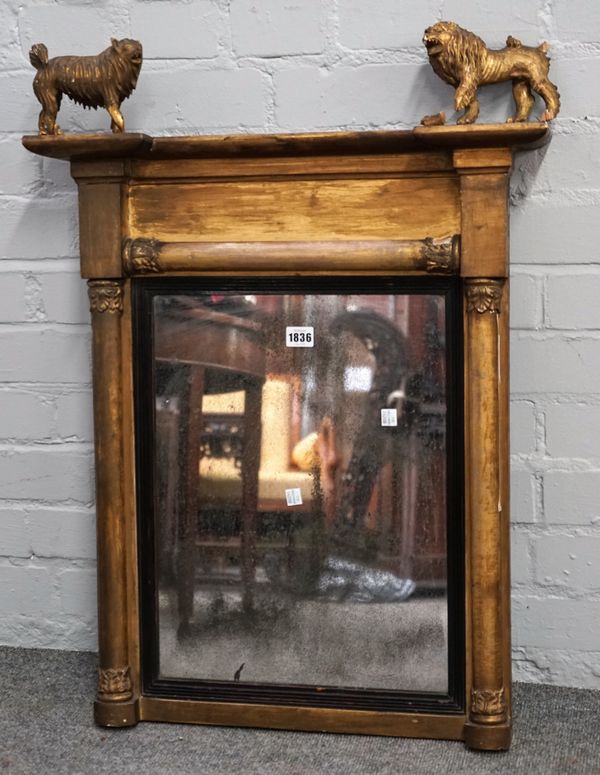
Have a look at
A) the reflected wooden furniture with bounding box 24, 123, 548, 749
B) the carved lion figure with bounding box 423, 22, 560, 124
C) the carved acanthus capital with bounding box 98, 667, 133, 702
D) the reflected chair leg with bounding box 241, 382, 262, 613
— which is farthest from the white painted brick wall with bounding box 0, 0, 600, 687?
the reflected chair leg with bounding box 241, 382, 262, 613

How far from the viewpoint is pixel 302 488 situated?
2076mm

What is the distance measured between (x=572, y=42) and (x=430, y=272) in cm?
52

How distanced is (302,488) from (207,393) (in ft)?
0.80

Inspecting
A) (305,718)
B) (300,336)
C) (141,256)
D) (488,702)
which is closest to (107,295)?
(141,256)

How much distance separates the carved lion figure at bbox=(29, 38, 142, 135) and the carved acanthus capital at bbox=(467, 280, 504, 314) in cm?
68

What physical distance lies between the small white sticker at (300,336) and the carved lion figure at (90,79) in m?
0.47

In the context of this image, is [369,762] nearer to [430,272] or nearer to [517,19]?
[430,272]

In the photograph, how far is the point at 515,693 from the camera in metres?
2.18

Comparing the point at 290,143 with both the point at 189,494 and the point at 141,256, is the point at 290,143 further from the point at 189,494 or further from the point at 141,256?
the point at 189,494

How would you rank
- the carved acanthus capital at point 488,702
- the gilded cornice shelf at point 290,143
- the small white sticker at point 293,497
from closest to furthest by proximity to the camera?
the gilded cornice shelf at point 290,143, the carved acanthus capital at point 488,702, the small white sticker at point 293,497

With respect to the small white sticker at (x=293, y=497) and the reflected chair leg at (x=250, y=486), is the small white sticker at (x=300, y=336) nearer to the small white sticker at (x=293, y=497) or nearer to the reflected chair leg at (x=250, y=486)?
the reflected chair leg at (x=250, y=486)

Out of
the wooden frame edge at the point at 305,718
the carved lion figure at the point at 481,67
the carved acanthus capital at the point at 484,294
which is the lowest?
the wooden frame edge at the point at 305,718

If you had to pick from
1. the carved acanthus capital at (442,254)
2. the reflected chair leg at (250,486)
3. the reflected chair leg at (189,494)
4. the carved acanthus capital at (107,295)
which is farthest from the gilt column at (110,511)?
the carved acanthus capital at (442,254)

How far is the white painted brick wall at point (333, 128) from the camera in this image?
2104 millimetres
